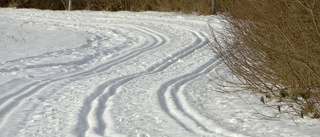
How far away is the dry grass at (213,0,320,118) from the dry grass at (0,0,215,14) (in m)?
14.9

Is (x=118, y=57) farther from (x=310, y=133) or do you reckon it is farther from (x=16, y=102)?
(x=310, y=133)

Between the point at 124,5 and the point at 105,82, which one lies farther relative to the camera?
the point at 124,5

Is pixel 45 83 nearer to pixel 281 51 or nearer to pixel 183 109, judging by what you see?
pixel 183 109

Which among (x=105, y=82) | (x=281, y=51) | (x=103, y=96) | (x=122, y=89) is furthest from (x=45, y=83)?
(x=281, y=51)

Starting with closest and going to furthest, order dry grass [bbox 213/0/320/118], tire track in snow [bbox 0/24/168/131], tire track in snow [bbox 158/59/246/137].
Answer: dry grass [bbox 213/0/320/118] < tire track in snow [bbox 158/59/246/137] < tire track in snow [bbox 0/24/168/131]

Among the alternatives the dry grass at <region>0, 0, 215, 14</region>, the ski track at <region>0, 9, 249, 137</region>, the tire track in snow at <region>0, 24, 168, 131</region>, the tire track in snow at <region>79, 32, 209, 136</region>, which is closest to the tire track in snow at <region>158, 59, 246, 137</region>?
the ski track at <region>0, 9, 249, 137</region>

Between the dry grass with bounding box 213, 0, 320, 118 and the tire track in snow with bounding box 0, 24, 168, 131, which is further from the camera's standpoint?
the tire track in snow with bounding box 0, 24, 168, 131

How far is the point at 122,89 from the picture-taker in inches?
415

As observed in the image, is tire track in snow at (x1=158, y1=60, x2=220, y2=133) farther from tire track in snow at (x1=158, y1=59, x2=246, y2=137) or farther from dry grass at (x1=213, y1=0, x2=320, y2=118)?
dry grass at (x1=213, y1=0, x2=320, y2=118)

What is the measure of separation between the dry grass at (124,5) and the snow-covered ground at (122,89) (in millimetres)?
5322

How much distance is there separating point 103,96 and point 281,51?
3.13 m

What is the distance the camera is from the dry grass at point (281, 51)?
7.50 meters

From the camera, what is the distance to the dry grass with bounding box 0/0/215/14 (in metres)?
24.8

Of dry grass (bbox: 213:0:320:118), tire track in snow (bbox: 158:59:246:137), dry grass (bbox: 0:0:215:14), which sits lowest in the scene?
tire track in snow (bbox: 158:59:246:137)
